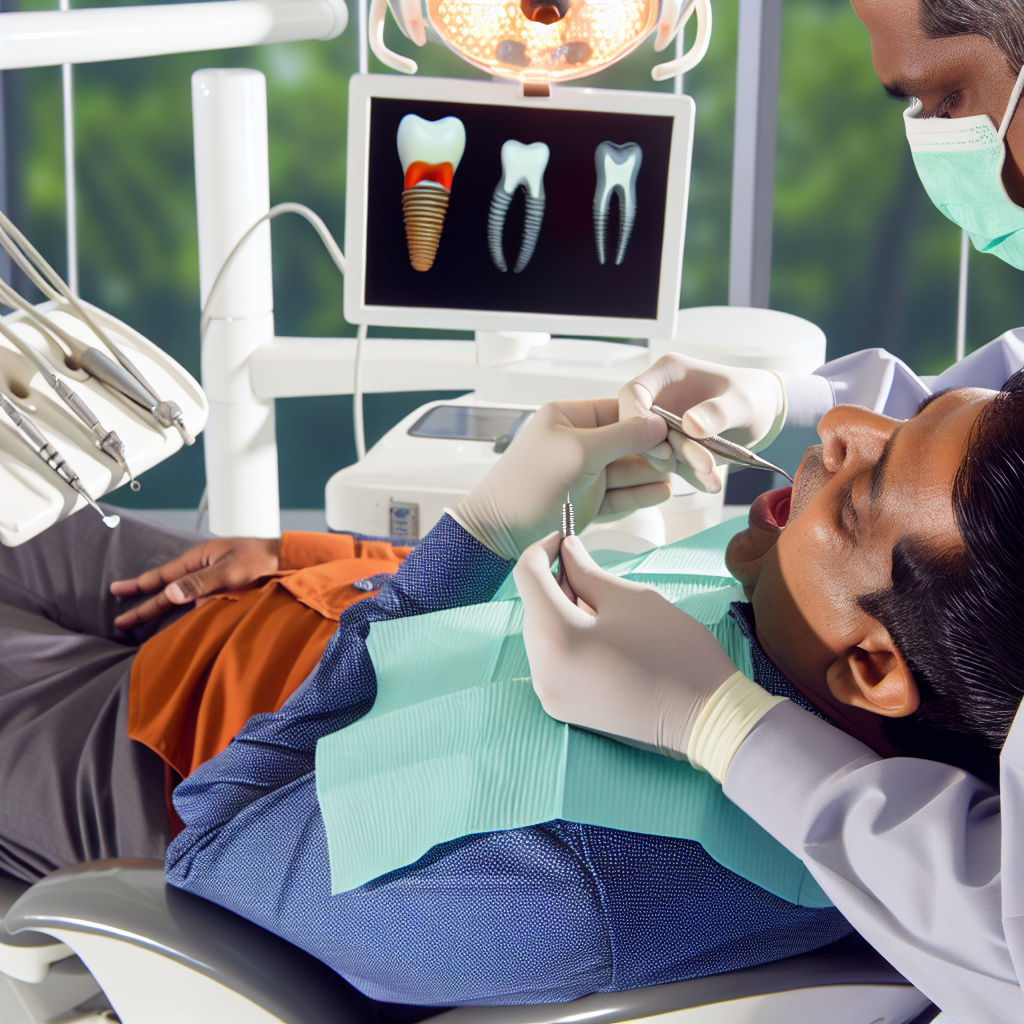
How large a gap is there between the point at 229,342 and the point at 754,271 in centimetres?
185

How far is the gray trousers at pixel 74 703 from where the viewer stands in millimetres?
1212

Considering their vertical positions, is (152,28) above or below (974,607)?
above

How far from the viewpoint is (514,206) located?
1.55 meters

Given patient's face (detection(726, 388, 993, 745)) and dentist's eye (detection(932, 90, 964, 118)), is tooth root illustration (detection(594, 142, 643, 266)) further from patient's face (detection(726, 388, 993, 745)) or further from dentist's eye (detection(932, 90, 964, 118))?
patient's face (detection(726, 388, 993, 745))

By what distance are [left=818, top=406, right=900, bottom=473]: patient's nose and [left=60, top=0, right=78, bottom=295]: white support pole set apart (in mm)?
2528

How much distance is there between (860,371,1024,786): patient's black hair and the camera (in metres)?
0.80

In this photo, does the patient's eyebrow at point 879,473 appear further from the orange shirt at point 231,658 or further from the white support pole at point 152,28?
the white support pole at point 152,28

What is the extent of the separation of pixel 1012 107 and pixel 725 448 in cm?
42

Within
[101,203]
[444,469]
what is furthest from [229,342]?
[101,203]

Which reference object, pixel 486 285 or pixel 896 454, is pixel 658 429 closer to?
pixel 896 454

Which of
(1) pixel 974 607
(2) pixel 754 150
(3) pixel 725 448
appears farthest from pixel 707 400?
(2) pixel 754 150

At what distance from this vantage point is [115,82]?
2947 millimetres

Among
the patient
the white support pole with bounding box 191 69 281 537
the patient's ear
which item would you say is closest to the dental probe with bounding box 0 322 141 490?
the patient

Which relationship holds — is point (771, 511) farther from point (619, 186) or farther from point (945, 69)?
point (619, 186)
